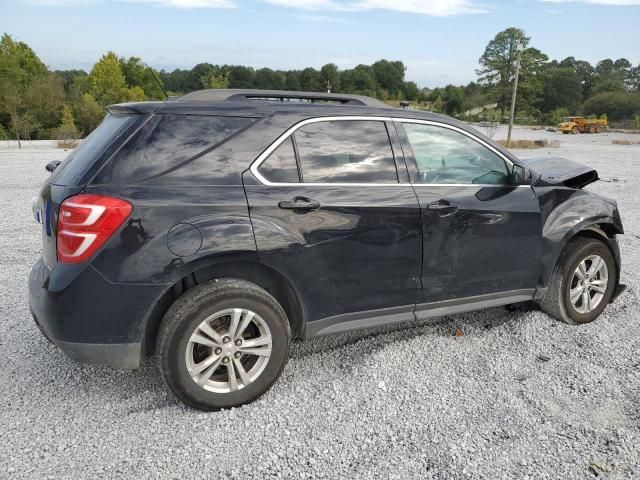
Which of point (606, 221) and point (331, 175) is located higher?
point (331, 175)

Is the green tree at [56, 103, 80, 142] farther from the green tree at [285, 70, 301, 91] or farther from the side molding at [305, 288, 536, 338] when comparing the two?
the green tree at [285, 70, 301, 91]

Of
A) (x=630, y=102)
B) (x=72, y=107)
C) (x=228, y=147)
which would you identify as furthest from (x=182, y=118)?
(x=630, y=102)

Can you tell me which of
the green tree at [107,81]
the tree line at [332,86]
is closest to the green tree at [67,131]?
the tree line at [332,86]

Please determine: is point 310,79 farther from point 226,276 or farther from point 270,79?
point 226,276

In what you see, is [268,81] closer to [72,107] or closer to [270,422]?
[72,107]

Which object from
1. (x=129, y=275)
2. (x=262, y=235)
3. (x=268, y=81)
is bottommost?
(x=129, y=275)

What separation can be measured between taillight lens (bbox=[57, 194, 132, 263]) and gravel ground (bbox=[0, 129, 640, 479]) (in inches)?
39.6

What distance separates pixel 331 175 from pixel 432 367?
4.92 feet

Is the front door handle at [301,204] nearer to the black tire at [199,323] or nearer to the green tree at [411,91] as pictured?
the black tire at [199,323]

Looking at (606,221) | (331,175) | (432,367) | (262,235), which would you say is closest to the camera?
(262,235)

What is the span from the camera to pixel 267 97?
342 cm

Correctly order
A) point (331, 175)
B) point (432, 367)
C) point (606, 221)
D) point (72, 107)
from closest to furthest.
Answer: point (331, 175), point (432, 367), point (606, 221), point (72, 107)

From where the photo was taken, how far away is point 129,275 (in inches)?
106

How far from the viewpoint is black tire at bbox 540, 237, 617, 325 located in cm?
404
